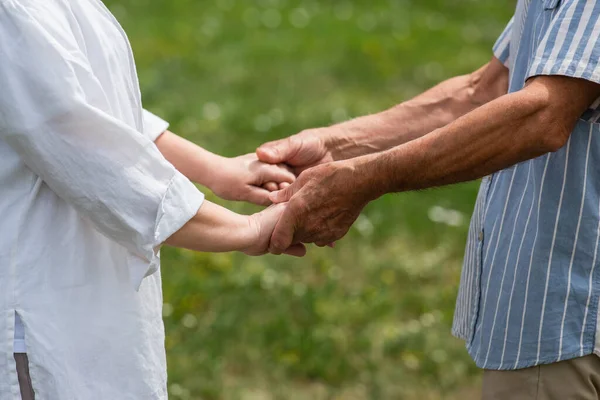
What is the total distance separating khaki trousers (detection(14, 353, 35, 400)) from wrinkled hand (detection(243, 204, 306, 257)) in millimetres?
862

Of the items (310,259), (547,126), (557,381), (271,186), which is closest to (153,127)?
(271,186)

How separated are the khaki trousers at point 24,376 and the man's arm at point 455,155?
1.00 m

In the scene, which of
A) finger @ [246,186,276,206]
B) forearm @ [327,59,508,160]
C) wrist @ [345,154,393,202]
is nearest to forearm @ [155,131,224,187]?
finger @ [246,186,276,206]

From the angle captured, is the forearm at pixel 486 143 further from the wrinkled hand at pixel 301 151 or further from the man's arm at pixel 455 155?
the wrinkled hand at pixel 301 151

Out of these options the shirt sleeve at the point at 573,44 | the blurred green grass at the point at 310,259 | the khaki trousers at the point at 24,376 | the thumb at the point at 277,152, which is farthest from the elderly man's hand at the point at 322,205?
the blurred green grass at the point at 310,259

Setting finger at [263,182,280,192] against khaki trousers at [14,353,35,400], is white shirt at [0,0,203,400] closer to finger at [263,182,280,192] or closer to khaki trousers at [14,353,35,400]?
khaki trousers at [14,353,35,400]

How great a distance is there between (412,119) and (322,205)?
0.72 meters

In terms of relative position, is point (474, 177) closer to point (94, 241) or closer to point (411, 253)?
point (94, 241)

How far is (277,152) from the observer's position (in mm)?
3723

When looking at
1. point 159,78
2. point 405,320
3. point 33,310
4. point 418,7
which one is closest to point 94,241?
point 33,310

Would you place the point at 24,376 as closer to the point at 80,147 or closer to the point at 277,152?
the point at 80,147

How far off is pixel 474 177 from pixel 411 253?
3703 millimetres

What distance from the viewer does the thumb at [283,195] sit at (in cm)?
331

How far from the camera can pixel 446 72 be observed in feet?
32.6
